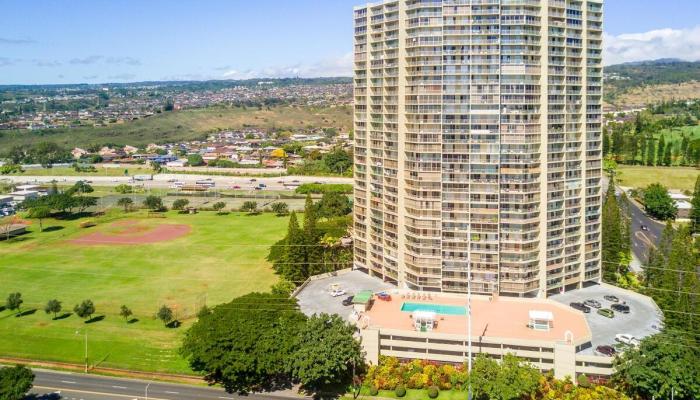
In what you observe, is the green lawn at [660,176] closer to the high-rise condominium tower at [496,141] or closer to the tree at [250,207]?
the high-rise condominium tower at [496,141]

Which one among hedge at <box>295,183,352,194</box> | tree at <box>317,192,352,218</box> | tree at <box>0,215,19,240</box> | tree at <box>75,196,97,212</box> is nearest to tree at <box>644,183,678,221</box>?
tree at <box>317,192,352,218</box>

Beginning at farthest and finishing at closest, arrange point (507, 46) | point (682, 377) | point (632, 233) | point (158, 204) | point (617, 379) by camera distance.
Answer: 1. point (158, 204)
2. point (632, 233)
3. point (507, 46)
4. point (617, 379)
5. point (682, 377)

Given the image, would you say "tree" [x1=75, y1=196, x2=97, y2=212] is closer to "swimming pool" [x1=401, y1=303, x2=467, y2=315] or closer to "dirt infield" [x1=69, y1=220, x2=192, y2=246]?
"dirt infield" [x1=69, y1=220, x2=192, y2=246]

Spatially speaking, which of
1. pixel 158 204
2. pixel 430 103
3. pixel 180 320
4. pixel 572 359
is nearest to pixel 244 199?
pixel 158 204

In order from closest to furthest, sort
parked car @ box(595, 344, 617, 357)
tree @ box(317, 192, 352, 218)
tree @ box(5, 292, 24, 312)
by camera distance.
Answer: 1. parked car @ box(595, 344, 617, 357)
2. tree @ box(5, 292, 24, 312)
3. tree @ box(317, 192, 352, 218)

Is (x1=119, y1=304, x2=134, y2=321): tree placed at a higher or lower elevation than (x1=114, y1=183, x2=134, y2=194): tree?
lower

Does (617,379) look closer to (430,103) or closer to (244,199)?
(430,103)

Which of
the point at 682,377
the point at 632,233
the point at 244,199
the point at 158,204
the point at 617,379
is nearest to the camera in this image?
the point at 682,377
